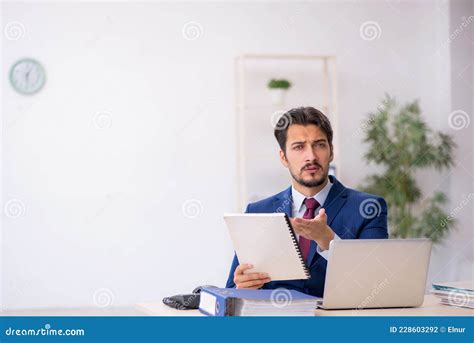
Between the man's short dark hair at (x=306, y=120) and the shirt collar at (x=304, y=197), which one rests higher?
the man's short dark hair at (x=306, y=120)

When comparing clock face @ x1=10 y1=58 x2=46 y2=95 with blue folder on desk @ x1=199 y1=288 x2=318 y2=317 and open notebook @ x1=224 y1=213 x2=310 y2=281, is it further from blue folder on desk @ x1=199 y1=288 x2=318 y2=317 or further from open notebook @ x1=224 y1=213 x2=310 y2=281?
blue folder on desk @ x1=199 y1=288 x2=318 y2=317

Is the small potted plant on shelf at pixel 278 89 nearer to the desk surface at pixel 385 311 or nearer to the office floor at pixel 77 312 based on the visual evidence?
the office floor at pixel 77 312

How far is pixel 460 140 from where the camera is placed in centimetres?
612

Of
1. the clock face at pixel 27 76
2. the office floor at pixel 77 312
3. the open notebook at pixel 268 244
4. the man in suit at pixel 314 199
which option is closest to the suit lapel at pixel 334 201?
the man in suit at pixel 314 199

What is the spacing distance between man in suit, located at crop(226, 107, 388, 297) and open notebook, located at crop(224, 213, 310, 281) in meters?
0.37

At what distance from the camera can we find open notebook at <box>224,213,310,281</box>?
192 cm

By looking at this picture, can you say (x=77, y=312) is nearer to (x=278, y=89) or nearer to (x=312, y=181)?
(x=278, y=89)

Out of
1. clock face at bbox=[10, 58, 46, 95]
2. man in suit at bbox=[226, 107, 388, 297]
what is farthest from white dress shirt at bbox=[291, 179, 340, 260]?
clock face at bbox=[10, 58, 46, 95]

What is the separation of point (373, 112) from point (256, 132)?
1049 mm

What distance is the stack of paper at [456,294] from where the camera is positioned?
83.0 inches

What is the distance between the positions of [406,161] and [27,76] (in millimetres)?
A: 3244

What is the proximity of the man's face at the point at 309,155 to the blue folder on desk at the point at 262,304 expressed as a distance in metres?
0.76
